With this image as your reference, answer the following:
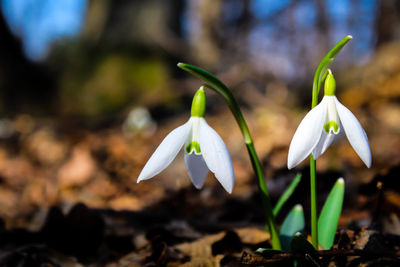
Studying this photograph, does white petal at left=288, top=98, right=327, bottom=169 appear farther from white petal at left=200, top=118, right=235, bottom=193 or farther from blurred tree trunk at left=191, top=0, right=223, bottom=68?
blurred tree trunk at left=191, top=0, right=223, bottom=68

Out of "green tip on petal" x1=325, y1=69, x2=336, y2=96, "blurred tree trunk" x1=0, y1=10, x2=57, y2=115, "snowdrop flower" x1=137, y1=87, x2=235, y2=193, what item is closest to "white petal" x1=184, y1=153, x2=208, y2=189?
"snowdrop flower" x1=137, y1=87, x2=235, y2=193

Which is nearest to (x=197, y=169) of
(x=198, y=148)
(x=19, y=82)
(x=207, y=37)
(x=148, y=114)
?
(x=198, y=148)

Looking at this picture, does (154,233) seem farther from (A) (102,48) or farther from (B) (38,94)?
(B) (38,94)

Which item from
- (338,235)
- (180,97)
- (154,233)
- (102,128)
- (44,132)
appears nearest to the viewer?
(338,235)

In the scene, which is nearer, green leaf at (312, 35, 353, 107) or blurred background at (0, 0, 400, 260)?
green leaf at (312, 35, 353, 107)

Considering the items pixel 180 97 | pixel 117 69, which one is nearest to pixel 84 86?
pixel 117 69

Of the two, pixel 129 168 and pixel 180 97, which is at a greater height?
pixel 180 97

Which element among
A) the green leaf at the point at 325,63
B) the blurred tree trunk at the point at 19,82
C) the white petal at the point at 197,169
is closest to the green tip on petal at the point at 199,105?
the white petal at the point at 197,169
